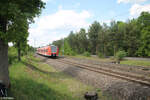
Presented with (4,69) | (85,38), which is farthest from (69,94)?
(85,38)

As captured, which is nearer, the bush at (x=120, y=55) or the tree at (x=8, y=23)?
the tree at (x=8, y=23)

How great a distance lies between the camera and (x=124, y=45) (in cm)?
3155

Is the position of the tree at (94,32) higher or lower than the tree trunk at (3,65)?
higher

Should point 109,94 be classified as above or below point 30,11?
below

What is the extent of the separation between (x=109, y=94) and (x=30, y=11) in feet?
18.6

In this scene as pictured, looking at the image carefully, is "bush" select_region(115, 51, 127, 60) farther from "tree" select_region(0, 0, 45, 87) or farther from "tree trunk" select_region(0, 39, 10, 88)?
"tree trunk" select_region(0, 39, 10, 88)

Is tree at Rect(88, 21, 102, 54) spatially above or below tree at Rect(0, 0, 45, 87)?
above

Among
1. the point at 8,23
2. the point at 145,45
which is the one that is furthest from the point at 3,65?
the point at 145,45

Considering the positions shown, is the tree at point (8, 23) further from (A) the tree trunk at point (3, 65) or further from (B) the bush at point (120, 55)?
(B) the bush at point (120, 55)

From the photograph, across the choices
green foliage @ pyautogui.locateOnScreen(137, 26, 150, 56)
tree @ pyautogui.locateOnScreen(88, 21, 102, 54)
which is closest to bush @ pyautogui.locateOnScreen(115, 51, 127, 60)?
green foliage @ pyautogui.locateOnScreen(137, 26, 150, 56)

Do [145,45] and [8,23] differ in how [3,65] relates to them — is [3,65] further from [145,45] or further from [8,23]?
[145,45]

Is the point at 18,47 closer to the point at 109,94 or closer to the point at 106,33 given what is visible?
the point at 109,94

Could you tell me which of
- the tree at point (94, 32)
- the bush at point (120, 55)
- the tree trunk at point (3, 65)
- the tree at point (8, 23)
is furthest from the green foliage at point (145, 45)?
the tree trunk at point (3, 65)

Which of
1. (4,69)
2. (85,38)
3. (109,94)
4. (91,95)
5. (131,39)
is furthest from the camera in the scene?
(85,38)
